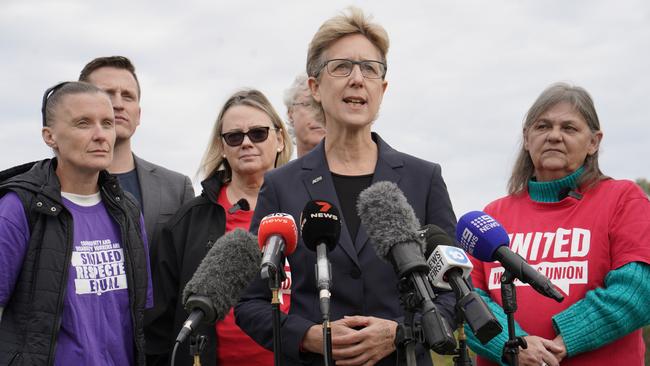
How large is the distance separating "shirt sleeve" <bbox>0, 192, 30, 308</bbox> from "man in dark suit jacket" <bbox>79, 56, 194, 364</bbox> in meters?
1.44

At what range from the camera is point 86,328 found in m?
4.34

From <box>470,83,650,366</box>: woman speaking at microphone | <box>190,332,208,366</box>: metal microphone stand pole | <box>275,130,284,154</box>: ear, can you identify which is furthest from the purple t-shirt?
<box>470,83,650,366</box>: woman speaking at microphone

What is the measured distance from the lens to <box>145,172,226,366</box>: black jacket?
5.39 metres

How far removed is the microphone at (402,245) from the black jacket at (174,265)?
90.1 inches

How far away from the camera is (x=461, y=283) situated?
10.2 ft

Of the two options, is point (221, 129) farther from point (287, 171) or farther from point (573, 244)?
point (573, 244)

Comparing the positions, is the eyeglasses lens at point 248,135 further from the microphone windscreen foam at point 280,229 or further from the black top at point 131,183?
the microphone windscreen foam at point 280,229

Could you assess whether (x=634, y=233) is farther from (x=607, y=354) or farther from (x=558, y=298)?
(x=558, y=298)

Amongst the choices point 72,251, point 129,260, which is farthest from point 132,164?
point 72,251

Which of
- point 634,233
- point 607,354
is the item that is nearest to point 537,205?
point 634,233

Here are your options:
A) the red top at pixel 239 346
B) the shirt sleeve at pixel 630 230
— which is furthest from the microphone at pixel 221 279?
the shirt sleeve at pixel 630 230

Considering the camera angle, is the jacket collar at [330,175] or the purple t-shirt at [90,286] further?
the purple t-shirt at [90,286]

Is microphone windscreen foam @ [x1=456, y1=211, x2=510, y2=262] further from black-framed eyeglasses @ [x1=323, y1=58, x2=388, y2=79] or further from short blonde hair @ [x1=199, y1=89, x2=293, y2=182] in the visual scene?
short blonde hair @ [x1=199, y1=89, x2=293, y2=182]

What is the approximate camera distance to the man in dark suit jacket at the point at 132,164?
5848 millimetres
